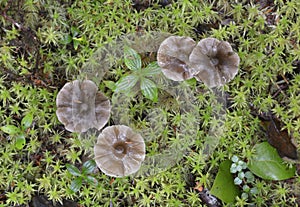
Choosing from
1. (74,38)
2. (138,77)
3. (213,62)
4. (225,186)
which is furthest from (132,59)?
(225,186)

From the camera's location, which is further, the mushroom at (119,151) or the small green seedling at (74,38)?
the small green seedling at (74,38)

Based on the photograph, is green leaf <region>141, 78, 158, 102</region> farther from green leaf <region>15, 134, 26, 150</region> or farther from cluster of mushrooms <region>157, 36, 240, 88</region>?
green leaf <region>15, 134, 26, 150</region>

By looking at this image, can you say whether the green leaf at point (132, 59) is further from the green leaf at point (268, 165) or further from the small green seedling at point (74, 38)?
the green leaf at point (268, 165)

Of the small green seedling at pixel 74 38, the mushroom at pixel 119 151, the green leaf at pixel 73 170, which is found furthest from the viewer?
the small green seedling at pixel 74 38

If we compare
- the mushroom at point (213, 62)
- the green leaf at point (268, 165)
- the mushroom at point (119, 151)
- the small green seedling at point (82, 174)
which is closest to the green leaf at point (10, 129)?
the small green seedling at point (82, 174)

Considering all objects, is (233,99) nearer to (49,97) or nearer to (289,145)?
(289,145)

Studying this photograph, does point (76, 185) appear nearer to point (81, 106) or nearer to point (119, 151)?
point (119, 151)
